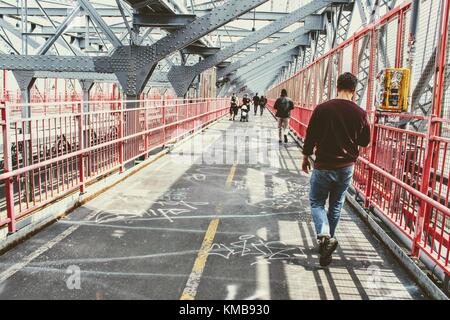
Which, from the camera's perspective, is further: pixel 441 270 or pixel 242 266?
pixel 242 266

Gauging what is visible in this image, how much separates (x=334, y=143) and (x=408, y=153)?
1308mm

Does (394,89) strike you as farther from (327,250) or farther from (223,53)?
(223,53)

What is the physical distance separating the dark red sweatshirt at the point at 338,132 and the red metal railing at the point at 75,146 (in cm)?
368

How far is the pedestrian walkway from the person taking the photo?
4066 mm

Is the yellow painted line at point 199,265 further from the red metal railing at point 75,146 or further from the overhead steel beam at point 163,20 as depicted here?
the overhead steel beam at point 163,20

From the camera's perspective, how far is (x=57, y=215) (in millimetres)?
6395

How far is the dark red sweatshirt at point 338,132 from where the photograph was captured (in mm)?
4684

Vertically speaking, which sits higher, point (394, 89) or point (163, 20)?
point (163, 20)

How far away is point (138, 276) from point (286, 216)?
3.04m

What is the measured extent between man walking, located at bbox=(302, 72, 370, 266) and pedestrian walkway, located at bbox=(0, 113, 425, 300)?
44cm

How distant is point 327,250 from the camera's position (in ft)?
15.3

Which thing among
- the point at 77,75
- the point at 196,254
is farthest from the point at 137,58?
the point at 77,75
